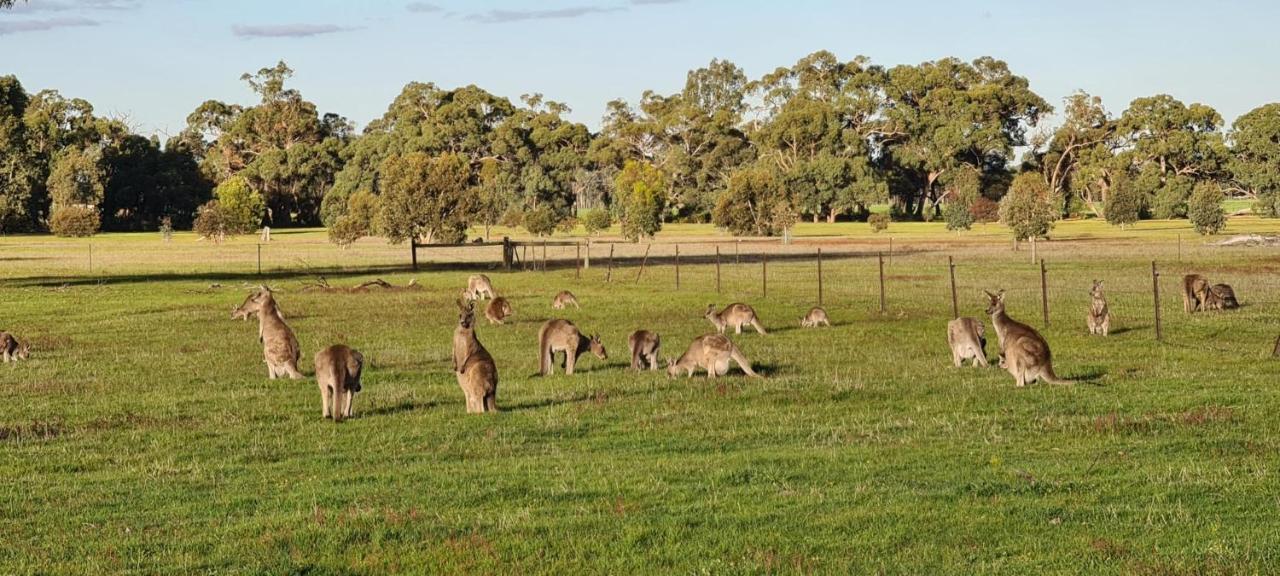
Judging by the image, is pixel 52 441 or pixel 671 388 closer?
pixel 52 441

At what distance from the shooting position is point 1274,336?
1012 inches

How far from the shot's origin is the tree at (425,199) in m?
65.8

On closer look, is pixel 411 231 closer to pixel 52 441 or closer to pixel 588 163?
pixel 52 441

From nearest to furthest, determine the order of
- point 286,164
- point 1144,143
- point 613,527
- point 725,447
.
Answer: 1. point 613,527
2. point 725,447
3. point 1144,143
4. point 286,164

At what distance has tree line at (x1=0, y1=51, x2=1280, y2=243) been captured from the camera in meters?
117

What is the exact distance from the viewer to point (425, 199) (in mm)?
66000

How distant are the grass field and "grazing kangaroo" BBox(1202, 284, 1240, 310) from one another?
1.47ft

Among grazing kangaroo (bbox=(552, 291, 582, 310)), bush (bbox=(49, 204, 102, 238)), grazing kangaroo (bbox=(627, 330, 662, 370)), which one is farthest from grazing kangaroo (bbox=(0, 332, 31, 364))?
bush (bbox=(49, 204, 102, 238))

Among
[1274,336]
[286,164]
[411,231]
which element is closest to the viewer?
[1274,336]

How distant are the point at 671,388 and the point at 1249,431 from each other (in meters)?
7.35

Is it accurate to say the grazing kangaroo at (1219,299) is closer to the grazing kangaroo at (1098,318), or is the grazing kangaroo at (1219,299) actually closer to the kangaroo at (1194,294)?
the kangaroo at (1194,294)

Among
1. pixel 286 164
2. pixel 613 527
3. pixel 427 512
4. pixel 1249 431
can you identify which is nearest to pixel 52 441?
pixel 427 512

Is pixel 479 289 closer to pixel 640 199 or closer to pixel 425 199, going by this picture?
pixel 425 199

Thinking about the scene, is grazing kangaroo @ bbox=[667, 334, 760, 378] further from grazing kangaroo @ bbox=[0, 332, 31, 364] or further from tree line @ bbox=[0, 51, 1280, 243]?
tree line @ bbox=[0, 51, 1280, 243]
